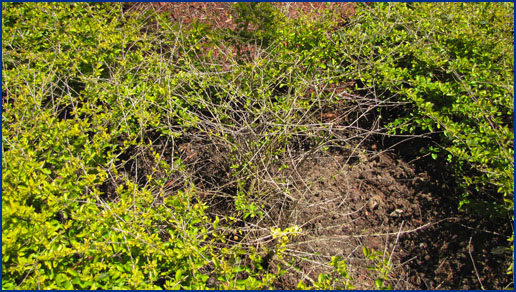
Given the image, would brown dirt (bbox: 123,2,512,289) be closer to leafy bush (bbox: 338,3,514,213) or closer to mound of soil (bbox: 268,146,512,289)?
mound of soil (bbox: 268,146,512,289)

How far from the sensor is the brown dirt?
277 cm

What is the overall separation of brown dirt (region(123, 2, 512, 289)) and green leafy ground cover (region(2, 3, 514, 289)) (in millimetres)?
154

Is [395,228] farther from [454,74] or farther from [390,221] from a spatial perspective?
[454,74]

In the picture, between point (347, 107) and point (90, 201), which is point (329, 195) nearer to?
point (347, 107)

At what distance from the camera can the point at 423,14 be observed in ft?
12.8

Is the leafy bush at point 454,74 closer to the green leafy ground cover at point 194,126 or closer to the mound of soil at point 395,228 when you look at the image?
the green leafy ground cover at point 194,126

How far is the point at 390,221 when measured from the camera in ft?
10.2

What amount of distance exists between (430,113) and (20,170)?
2.95m

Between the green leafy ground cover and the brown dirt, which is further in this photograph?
the brown dirt

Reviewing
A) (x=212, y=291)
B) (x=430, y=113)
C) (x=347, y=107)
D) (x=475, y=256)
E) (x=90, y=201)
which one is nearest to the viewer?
(x=212, y=291)

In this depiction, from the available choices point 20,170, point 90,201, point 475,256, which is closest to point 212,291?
point 90,201

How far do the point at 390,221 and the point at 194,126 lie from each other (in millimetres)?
1736

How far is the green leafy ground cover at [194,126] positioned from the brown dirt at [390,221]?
0.15m

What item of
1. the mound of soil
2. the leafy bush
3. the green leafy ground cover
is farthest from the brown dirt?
the leafy bush
